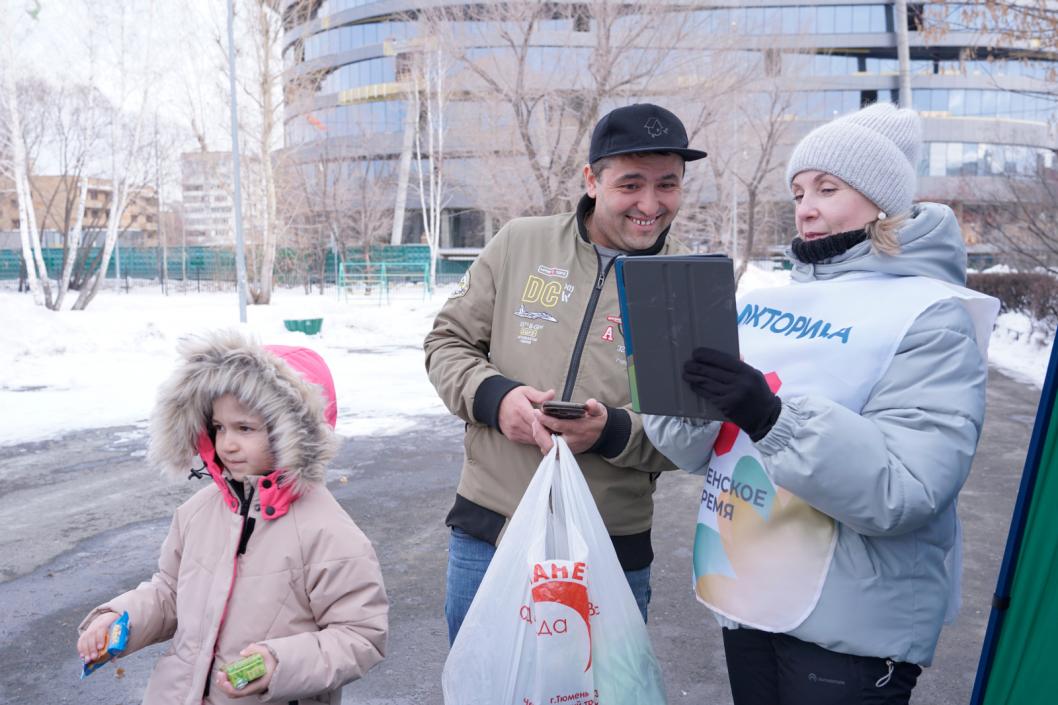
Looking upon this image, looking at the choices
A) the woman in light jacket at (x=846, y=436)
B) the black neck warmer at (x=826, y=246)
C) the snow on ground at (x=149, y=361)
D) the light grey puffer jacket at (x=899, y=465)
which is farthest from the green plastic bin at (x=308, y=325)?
the light grey puffer jacket at (x=899, y=465)

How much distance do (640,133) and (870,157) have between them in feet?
2.03

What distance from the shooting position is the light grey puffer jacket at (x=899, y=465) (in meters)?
1.62

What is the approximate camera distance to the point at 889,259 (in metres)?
1.83

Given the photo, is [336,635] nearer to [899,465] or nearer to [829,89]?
[899,465]

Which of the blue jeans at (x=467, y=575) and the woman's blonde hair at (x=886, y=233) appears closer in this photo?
the woman's blonde hair at (x=886, y=233)

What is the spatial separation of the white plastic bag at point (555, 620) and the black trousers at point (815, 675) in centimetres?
26

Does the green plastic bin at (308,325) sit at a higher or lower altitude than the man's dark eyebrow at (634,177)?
lower

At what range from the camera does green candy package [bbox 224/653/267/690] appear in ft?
6.31

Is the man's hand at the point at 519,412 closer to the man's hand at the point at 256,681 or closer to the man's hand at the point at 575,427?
the man's hand at the point at 575,427

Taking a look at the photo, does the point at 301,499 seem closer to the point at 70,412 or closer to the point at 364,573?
the point at 364,573

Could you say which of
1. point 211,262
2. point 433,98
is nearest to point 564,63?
point 433,98

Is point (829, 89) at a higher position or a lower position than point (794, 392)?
higher

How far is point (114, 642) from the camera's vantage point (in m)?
2.10

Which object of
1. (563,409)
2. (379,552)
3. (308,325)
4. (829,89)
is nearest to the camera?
(563,409)
